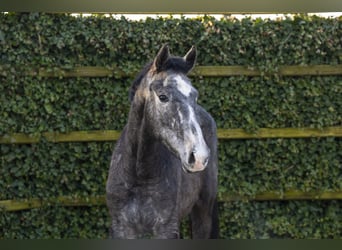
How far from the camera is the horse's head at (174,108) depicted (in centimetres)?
308

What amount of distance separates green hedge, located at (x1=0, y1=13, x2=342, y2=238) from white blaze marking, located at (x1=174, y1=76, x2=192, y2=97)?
2.11m

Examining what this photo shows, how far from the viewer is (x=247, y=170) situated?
5551 mm

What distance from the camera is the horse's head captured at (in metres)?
3.08

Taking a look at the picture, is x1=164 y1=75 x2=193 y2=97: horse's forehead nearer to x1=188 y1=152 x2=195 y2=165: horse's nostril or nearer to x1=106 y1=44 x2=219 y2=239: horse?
x1=106 y1=44 x2=219 y2=239: horse

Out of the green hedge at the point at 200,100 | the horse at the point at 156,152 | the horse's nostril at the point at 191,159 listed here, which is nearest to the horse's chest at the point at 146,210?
the horse at the point at 156,152

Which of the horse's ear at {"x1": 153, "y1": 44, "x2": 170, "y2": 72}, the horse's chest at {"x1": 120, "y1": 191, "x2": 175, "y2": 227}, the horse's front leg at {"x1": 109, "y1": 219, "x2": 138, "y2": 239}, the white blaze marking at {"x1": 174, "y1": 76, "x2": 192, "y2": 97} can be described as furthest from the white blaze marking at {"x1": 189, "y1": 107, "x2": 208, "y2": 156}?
the horse's front leg at {"x1": 109, "y1": 219, "x2": 138, "y2": 239}

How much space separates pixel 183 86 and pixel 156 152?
466mm

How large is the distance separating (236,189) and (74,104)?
5.02 feet

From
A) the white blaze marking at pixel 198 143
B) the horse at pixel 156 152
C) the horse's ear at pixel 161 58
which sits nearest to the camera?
the white blaze marking at pixel 198 143

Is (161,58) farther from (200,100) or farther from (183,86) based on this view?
(200,100)

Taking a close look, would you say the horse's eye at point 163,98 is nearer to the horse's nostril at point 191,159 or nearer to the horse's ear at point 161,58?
the horse's ear at point 161,58

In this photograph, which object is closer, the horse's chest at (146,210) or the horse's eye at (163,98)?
the horse's eye at (163,98)

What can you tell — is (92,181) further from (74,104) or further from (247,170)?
(247,170)

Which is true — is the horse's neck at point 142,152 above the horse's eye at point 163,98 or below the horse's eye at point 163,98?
below
